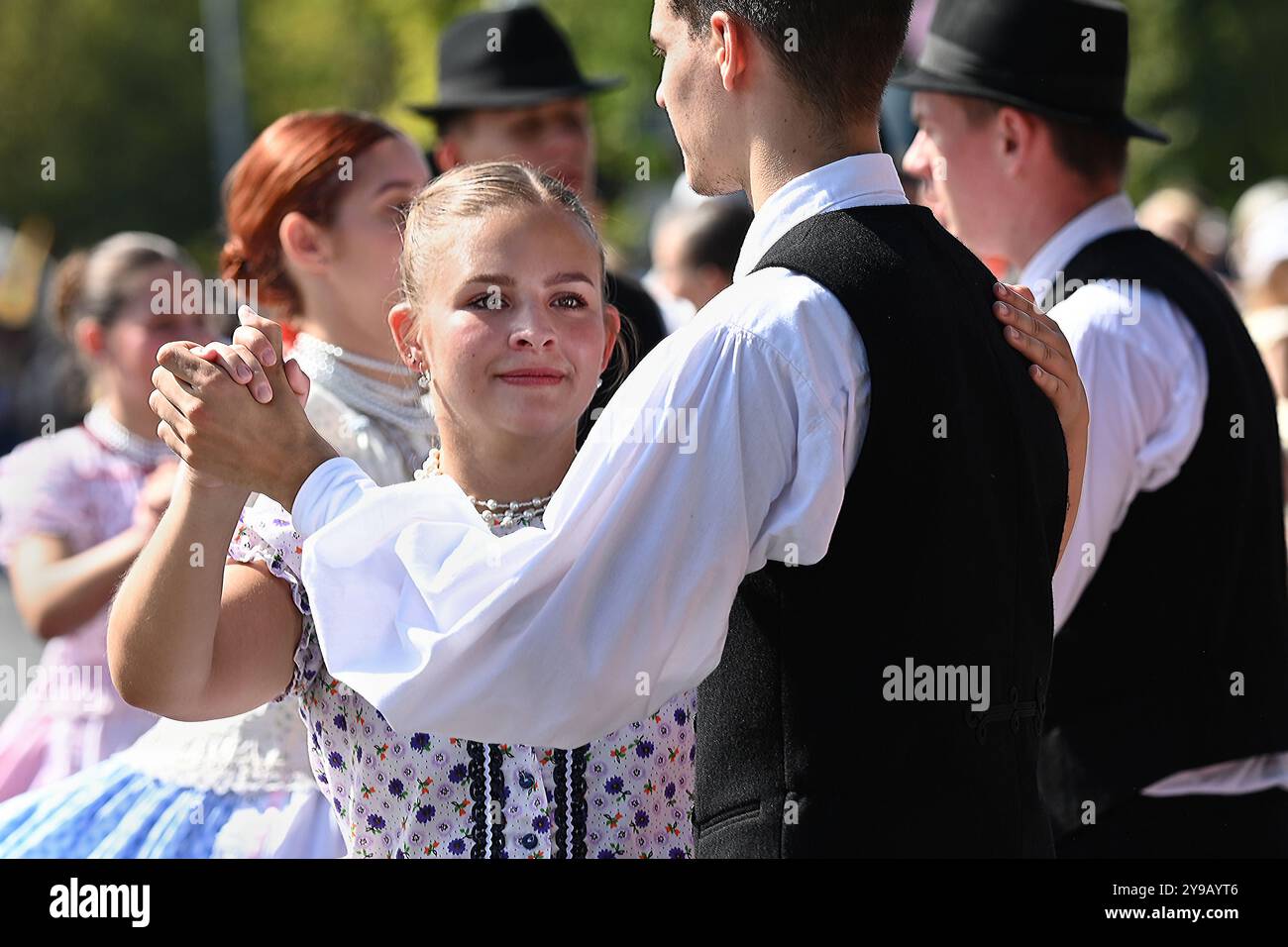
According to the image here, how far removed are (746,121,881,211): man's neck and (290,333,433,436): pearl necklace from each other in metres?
1.21

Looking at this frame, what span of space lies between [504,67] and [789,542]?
11.2 feet

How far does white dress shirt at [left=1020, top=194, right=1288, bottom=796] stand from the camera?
9.26 ft

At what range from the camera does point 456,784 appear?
2139mm

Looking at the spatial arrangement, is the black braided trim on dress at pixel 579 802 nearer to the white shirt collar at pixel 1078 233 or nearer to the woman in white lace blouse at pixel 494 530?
the woman in white lace blouse at pixel 494 530

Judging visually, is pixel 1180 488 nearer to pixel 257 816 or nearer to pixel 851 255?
pixel 851 255

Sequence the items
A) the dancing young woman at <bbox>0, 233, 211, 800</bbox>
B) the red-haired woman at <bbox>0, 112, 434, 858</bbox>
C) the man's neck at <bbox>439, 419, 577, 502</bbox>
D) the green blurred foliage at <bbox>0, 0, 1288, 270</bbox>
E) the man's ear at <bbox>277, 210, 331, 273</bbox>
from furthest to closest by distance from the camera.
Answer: the green blurred foliage at <bbox>0, 0, 1288, 270</bbox> → the dancing young woman at <bbox>0, 233, 211, 800</bbox> → the man's ear at <bbox>277, 210, 331, 273</bbox> → the red-haired woman at <bbox>0, 112, 434, 858</bbox> → the man's neck at <bbox>439, 419, 577, 502</bbox>

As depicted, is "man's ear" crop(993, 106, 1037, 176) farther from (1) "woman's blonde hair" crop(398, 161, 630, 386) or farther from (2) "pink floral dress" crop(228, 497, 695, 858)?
(2) "pink floral dress" crop(228, 497, 695, 858)

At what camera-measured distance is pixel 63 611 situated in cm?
382

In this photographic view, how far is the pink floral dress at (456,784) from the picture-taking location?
6.98 ft

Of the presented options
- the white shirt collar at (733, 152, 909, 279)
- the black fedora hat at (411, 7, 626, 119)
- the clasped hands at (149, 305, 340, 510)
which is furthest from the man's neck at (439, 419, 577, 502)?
the black fedora hat at (411, 7, 626, 119)

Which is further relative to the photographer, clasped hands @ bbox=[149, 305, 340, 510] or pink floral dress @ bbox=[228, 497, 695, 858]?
pink floral dress @ bbox=[228, 497, 695, 858]

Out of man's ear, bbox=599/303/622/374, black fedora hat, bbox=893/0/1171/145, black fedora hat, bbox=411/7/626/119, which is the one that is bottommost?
man's ear, bbox=599/303/622/374

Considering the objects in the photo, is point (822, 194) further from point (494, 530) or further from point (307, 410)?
point (307, 410)

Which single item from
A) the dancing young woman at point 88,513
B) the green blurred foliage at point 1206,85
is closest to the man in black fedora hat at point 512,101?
the dancing young woman at point 88,513
